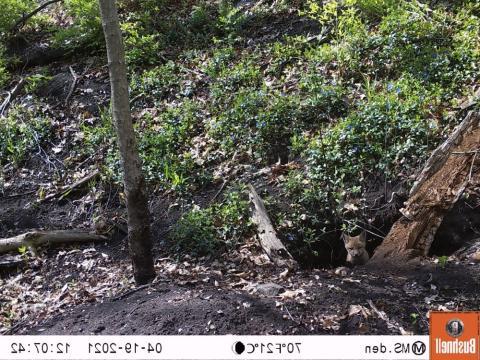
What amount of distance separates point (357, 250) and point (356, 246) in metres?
0.04

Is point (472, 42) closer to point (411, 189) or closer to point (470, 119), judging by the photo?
point (470, 119)

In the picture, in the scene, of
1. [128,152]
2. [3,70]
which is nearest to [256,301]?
[128,152]

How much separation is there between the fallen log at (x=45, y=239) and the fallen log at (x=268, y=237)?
1.90 m

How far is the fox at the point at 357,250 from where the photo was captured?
211 inches

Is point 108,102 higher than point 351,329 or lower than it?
higher

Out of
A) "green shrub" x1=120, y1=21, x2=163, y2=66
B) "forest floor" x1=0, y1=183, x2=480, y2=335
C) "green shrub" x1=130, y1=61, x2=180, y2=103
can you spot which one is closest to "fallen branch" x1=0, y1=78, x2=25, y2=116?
"green shrub" x1=120, y1=21, x2=163, y2=66

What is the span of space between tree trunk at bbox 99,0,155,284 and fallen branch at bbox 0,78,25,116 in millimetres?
5715

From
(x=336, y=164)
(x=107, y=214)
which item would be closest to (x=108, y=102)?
(x=107, y=214)

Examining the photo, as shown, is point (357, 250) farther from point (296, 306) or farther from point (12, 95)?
point (12, 95)

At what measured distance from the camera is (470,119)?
558 centimetres

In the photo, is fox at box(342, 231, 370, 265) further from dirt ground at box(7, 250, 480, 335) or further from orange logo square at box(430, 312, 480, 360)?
orange logo square at box(430, 312, 480, 360)

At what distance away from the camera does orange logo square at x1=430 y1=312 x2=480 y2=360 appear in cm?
306

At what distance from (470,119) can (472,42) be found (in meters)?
2.12

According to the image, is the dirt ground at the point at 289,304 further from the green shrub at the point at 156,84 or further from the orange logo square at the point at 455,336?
the green shrub at the point at 156,84
